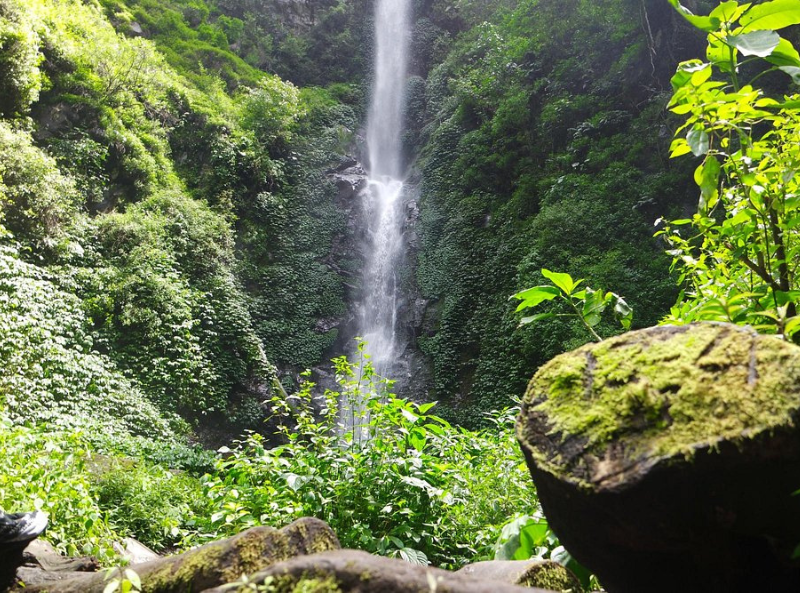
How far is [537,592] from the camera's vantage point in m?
0.97

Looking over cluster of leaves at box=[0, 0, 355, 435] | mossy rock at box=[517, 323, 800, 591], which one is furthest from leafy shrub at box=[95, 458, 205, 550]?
mossy rock at box=[517, 323, 800, 591]

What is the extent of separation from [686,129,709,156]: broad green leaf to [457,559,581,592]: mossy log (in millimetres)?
1288

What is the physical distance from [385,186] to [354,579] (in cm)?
1607

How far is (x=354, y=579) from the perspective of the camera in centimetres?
91

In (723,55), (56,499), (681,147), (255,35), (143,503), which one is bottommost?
(143,503)

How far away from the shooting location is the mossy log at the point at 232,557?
131 cm

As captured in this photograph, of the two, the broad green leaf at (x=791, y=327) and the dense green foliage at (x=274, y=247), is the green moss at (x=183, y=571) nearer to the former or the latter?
the dense green foliage at (x=274, y=247)

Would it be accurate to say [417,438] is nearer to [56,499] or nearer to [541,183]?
[56,499]

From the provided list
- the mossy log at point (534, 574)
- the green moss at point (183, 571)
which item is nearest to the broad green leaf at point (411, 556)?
the mossy log at point (534, 574)

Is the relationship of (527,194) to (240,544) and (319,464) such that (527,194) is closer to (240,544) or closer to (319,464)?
(319,464)

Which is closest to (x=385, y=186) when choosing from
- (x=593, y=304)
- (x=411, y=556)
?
(x=411, y=556)

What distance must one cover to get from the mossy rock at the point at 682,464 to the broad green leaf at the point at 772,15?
3.11 feet

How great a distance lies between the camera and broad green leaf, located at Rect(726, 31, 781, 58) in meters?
1.35

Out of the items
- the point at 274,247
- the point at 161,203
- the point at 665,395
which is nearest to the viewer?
the point at 665,395
